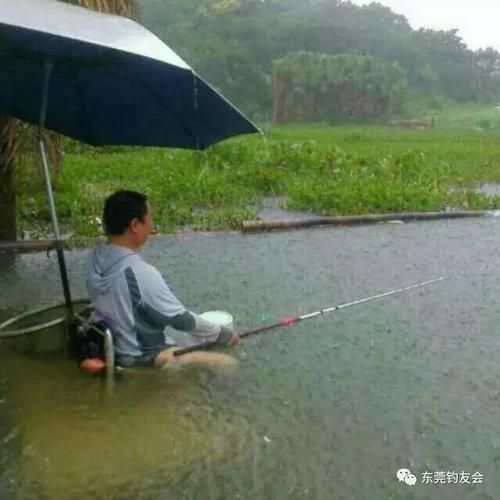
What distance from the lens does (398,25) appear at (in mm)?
55844

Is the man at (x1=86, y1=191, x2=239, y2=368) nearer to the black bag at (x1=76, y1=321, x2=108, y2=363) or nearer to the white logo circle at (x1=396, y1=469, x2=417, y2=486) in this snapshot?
the black bag at (x1=76, y1=321, x2=108, y2=363)

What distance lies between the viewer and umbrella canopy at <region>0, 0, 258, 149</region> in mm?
3441

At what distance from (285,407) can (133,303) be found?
919 millimetres

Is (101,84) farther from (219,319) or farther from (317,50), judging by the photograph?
(317,50)

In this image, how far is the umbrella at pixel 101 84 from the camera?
344 cm

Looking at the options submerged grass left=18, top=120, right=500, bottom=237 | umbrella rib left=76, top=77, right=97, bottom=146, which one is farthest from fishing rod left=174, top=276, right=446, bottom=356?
submerged grass left=18, top=120, right=500, bottom=237

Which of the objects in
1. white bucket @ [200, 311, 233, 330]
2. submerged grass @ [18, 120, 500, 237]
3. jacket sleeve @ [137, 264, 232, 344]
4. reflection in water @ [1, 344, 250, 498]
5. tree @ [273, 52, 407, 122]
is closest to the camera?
reflection in water @ [1, 344, 250, 498]

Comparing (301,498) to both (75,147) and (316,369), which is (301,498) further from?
(75,147)

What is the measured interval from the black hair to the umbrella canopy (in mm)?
581

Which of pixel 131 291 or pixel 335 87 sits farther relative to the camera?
pixel 335 87

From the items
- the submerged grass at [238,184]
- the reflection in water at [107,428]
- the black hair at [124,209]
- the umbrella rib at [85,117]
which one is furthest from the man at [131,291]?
the submerged grass at [238,184]

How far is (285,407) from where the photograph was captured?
4180 mm

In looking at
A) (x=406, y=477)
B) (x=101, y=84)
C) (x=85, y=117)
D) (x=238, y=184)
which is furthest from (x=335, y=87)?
(x=406, y=477)

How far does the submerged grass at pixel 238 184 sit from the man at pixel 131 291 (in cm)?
411
